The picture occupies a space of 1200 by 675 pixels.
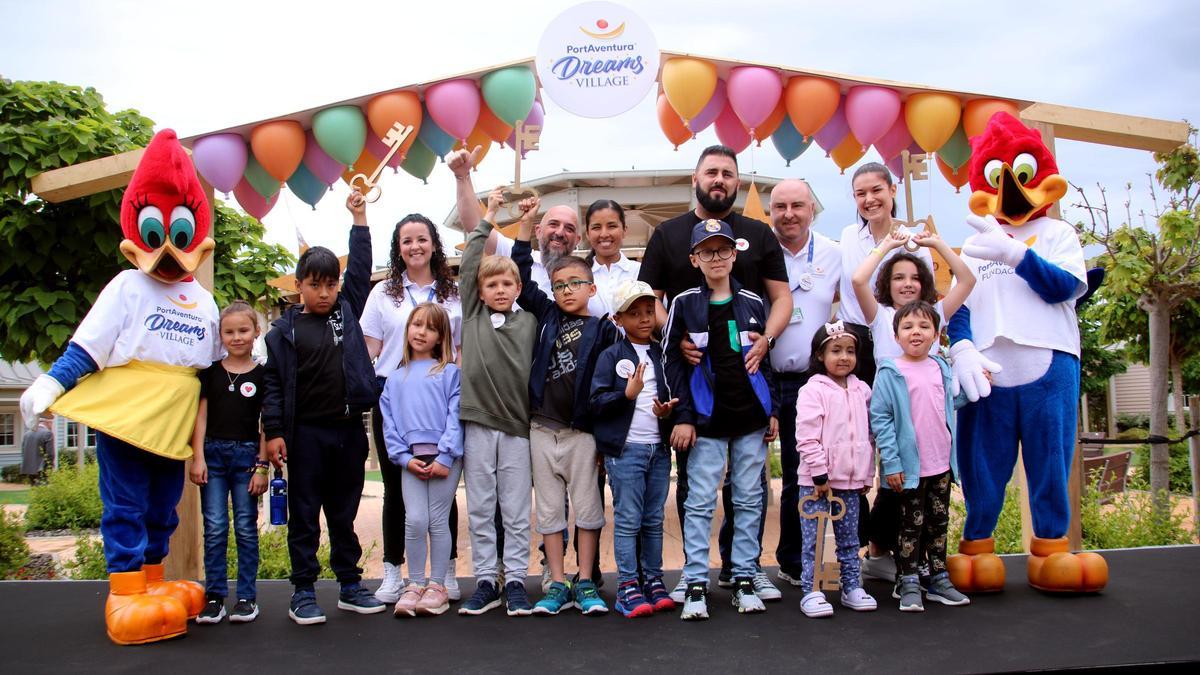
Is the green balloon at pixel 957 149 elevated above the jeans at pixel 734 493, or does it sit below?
above

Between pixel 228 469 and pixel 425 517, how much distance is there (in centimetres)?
84

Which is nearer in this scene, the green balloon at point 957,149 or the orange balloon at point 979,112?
the orange balloon at point 979,112

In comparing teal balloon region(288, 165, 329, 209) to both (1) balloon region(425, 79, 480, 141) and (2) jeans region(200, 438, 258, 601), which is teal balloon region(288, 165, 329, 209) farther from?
(2) jeans region(200, 438, 258, 601)

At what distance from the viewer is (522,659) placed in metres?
2.86

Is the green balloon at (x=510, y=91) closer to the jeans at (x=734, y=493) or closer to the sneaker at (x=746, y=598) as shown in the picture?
the jeans at (x=734, y=493)

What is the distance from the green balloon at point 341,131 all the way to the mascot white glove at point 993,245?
3.69 metres

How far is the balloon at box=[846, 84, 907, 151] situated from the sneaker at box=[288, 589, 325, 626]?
4.29m

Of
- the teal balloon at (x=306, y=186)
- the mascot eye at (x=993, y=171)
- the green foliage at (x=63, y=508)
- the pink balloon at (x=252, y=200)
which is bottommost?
the green foliage at (x=63, y=508)

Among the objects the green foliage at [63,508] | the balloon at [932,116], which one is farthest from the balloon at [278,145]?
the green foliage at [63,508]

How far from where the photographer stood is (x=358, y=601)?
3.63 metres

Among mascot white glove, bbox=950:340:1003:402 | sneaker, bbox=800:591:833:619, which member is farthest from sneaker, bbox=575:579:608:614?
mascot white glove, bbox=950:340:1003:402

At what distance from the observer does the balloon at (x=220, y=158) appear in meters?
5.05

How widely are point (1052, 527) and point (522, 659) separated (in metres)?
2.35

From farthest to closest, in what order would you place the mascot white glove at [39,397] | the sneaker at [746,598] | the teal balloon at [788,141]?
the teal balloon at [788,141]
the sneaker at [746,598]
the mascot white glove at [39,397]
